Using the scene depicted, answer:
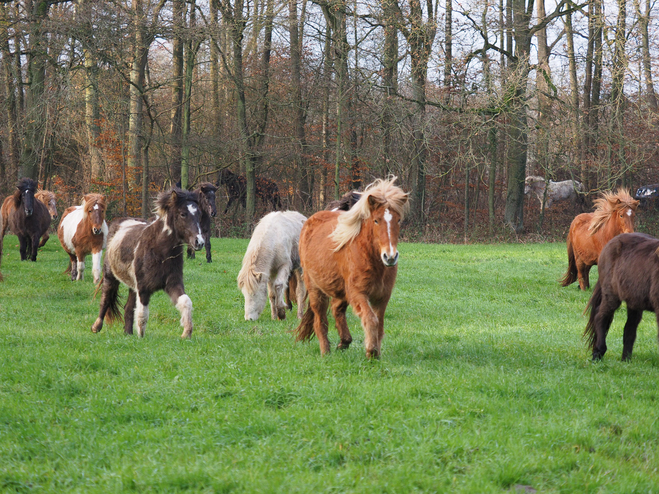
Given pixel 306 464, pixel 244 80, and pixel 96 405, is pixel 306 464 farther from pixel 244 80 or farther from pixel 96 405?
pixel 244 80

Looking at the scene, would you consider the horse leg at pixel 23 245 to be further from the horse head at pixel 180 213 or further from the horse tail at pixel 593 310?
the horse tail at pixel 593 310

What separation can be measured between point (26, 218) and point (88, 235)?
4.89 metres

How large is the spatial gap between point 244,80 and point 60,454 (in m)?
25.7

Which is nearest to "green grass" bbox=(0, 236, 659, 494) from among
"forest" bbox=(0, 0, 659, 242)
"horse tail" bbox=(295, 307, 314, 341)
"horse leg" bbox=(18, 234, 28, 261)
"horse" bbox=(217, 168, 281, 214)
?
"horse tail" bbox=(295, 307, 314, 341)

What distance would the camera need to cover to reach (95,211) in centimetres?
1359

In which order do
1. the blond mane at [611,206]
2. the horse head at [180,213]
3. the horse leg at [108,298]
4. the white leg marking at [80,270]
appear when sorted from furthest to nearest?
the white leg marking at [80,270], the blond mane at [611,206], the horse leg at [108,298], the horse head at [180,213]

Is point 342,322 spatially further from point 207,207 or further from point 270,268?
point 207,207

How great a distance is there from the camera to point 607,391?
6055 mm

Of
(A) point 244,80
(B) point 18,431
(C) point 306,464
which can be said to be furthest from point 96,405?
(A) point 244,80

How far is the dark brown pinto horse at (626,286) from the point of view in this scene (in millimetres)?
7230

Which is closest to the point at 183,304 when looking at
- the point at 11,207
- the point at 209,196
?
the point at 209,196

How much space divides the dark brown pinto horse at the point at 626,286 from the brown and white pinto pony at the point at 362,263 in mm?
2749

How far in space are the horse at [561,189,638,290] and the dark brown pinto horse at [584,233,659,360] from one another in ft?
17.5

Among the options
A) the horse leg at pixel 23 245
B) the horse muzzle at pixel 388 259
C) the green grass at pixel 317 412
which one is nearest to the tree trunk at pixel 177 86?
the horse leg at pixel 23 245
